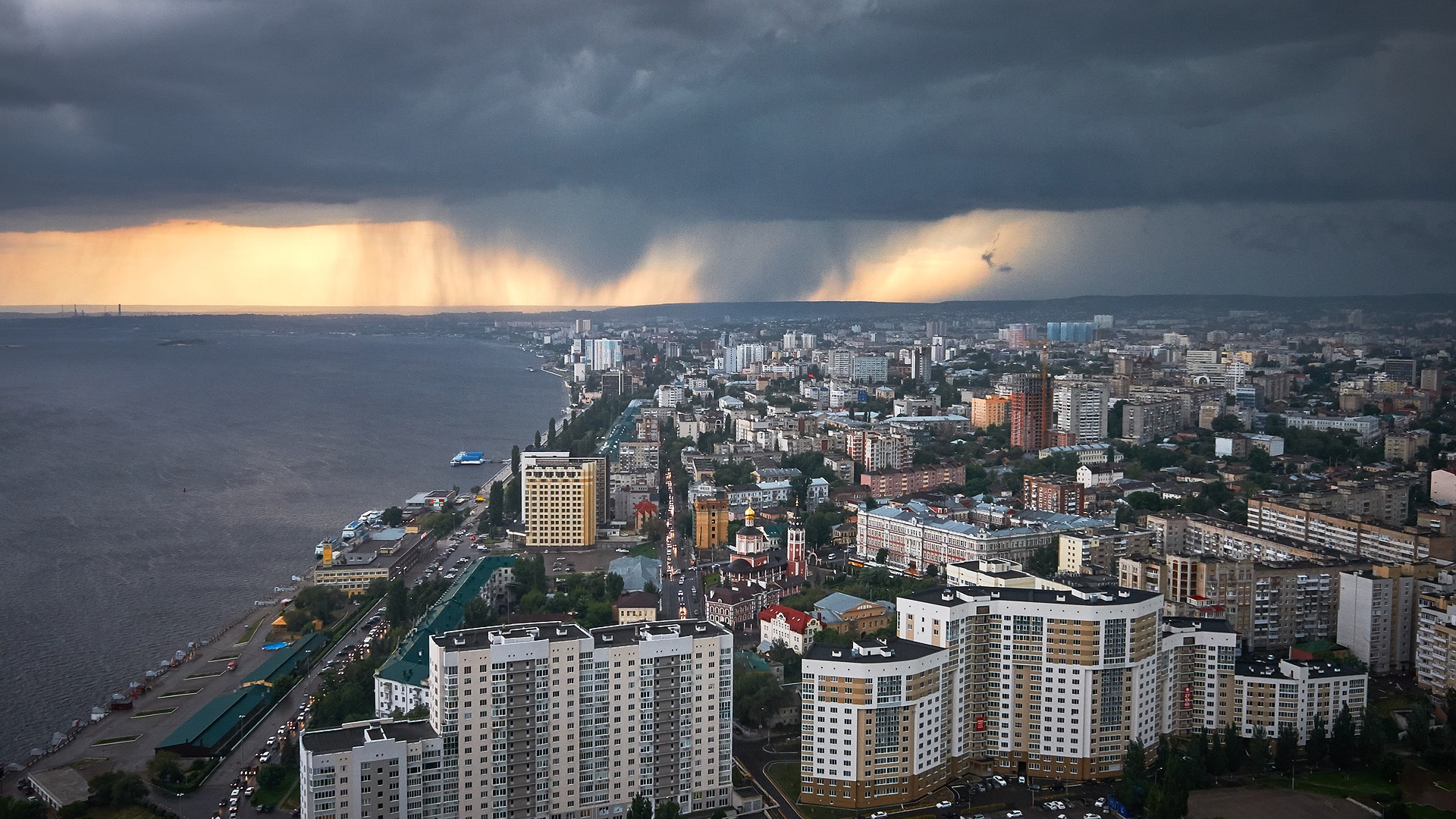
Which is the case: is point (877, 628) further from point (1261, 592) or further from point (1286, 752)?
point (1286, 752)

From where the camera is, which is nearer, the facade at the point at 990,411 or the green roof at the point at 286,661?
the green roof at the point at 286,661

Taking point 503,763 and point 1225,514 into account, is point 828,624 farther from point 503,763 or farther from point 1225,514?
point 1225,514

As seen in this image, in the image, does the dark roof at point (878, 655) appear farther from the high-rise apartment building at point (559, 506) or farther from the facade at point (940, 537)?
the high-rise apartment building at point (559, 506)

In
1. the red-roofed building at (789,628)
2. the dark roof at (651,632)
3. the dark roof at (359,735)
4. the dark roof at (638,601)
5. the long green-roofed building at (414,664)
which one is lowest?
the red-roofed building at (789,628)

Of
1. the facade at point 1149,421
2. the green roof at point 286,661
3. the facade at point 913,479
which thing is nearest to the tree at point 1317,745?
the green roof at point 286,661

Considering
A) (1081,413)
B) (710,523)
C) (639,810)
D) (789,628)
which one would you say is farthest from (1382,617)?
(1081,413)

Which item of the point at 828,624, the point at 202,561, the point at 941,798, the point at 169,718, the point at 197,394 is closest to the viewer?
the point at 941,798

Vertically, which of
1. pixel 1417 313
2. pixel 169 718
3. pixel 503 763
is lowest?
pixel 169 718

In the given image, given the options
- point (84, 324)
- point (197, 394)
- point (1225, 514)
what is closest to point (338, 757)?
point (1225, 514)
